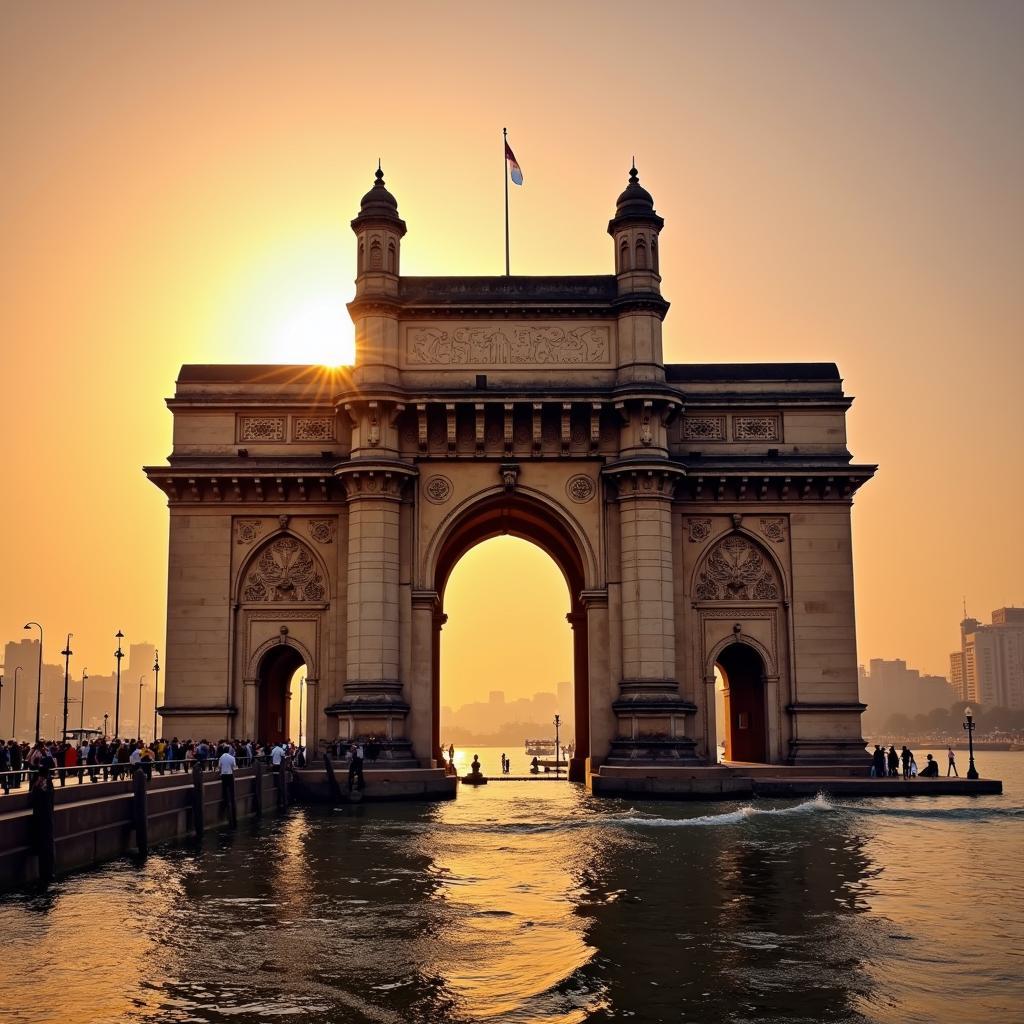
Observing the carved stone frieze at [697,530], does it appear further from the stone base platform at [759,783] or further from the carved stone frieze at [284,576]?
the carved stone frieze at [284,576]

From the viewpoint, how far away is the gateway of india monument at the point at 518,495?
1736 inches

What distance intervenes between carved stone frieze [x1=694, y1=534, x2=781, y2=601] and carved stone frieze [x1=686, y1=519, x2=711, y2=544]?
612 millimetres

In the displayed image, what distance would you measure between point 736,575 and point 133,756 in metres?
22.4

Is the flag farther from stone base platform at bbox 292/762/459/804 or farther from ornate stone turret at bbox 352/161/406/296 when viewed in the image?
stone base platform at bbox 292/762/459/804

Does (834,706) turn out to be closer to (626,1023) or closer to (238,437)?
(238,437)

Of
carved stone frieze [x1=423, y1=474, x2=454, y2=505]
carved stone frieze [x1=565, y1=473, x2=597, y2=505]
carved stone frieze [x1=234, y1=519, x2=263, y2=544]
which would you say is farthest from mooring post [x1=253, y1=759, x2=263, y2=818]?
carved stone frieze [x1=565, y1=473, x2=597, y2=505]

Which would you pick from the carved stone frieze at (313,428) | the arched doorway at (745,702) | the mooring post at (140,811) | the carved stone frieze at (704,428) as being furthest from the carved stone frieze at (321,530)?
the mooring post at (140,811)

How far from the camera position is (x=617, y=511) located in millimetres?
44938

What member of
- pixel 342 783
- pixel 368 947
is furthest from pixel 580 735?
pixel 368 947

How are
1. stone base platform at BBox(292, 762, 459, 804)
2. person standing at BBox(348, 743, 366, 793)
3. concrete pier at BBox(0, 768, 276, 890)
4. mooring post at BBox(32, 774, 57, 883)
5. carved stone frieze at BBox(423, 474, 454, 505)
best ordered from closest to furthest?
concrete pier at BBox(0, 768, 276, 890) → mooring post at BBox(32, 774, 57, 883) → person standing at BBox(348, 743, 366, 793) → stone base platform at BBox(292, 762, 459, 804) → carved stone frieze at BBox(423, 474, 454, 505)

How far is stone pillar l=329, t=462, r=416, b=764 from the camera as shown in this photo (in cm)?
4241

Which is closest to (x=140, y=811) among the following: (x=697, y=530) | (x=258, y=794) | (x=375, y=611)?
(x=258, y=794)

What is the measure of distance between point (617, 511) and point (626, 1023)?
3178cm

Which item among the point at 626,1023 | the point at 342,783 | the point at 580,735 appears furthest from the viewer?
the point at 580,735
